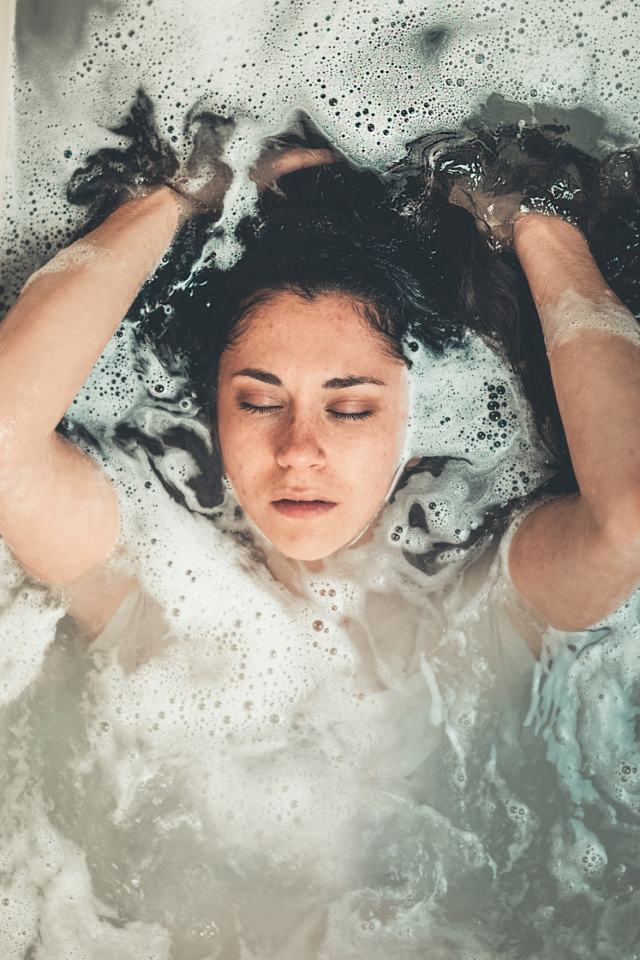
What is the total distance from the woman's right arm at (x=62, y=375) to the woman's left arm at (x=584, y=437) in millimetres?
580

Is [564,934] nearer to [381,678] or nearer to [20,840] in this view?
[381,678]

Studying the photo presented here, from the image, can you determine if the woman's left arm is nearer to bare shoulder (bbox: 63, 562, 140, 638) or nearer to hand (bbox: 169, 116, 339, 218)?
hand (bbox: 169, 116, 339, 218)

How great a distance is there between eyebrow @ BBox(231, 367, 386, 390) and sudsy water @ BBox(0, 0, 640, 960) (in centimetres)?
28

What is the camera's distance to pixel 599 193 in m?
1.46

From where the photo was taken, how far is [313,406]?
121 centimetres

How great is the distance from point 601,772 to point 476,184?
0.97 m

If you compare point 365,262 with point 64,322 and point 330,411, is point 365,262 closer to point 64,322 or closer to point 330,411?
point 330,411

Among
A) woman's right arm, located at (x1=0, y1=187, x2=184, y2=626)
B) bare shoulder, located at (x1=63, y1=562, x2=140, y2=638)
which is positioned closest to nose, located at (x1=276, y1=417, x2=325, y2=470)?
woman's right arm, located at (x1=0, y1=187, x2=184, y2=626)

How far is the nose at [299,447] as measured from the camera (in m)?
1.18

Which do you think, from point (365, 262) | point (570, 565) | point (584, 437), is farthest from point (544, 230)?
point (570, 565)

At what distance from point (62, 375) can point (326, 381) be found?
35 cm

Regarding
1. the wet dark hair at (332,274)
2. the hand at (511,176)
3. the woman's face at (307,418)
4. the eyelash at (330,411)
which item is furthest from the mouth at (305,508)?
the hand at (511,176)

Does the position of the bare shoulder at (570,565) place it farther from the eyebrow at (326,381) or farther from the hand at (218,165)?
the hand at (218,165)

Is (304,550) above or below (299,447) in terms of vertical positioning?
below
